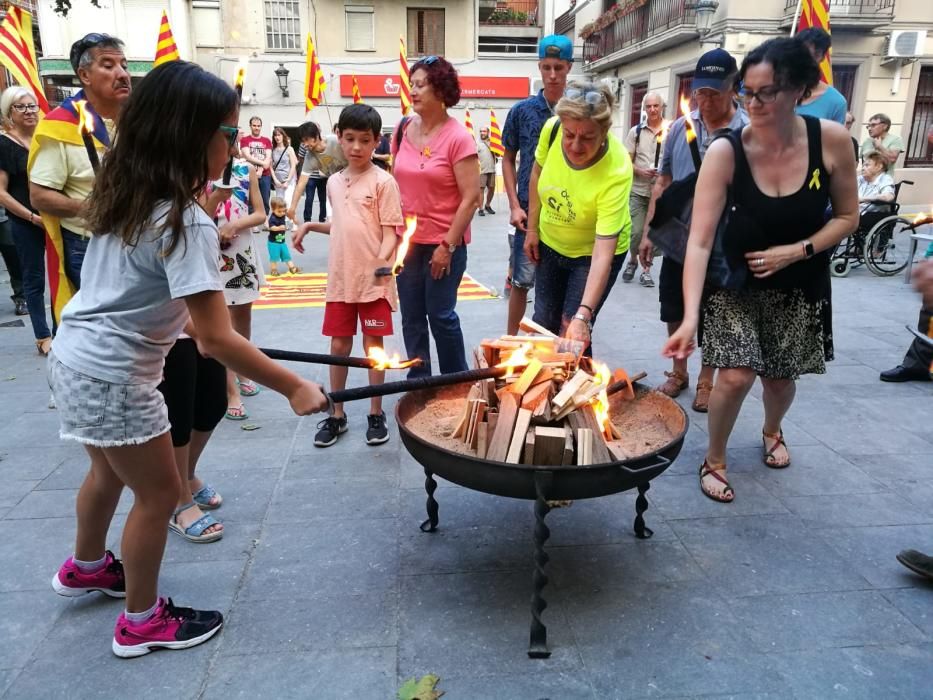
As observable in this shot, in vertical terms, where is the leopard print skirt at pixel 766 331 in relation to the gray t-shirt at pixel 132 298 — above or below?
below

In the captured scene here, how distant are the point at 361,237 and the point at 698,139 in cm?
211

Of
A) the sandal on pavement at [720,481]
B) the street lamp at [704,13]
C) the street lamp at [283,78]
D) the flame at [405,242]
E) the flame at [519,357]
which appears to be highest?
the street lamp at [704,13]

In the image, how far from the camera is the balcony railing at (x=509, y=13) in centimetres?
2662

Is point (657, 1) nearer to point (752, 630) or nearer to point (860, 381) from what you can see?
point (860, 381)

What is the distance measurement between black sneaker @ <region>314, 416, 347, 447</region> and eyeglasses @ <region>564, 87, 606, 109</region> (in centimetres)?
221

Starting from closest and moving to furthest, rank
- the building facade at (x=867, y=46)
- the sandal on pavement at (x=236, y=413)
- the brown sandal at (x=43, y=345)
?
the sandal on pavement at (x=236, y=413)
the brown sandal at (x=43, y=345)
the building facade at (x=867, y=46)

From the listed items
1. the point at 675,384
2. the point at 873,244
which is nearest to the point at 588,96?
the point at 675,384

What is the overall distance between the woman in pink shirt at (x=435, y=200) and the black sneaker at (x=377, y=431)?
1.27 feet

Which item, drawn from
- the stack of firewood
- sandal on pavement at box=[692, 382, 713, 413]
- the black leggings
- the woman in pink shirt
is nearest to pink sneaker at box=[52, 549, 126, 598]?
the black leggings

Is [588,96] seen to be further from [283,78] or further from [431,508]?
[283,78]

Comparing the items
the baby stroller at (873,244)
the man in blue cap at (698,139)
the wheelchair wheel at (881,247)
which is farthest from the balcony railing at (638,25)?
the man in blue cap at (698,139)

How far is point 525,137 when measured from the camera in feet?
15.1

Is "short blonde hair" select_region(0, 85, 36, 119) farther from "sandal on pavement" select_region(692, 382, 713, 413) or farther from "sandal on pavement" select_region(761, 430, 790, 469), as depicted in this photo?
"sandal on pavement" select_region(761, 430, 790, 469)

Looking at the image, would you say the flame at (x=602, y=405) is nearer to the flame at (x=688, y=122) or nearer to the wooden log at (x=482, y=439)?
the wooden log at (x=482, y=439)
